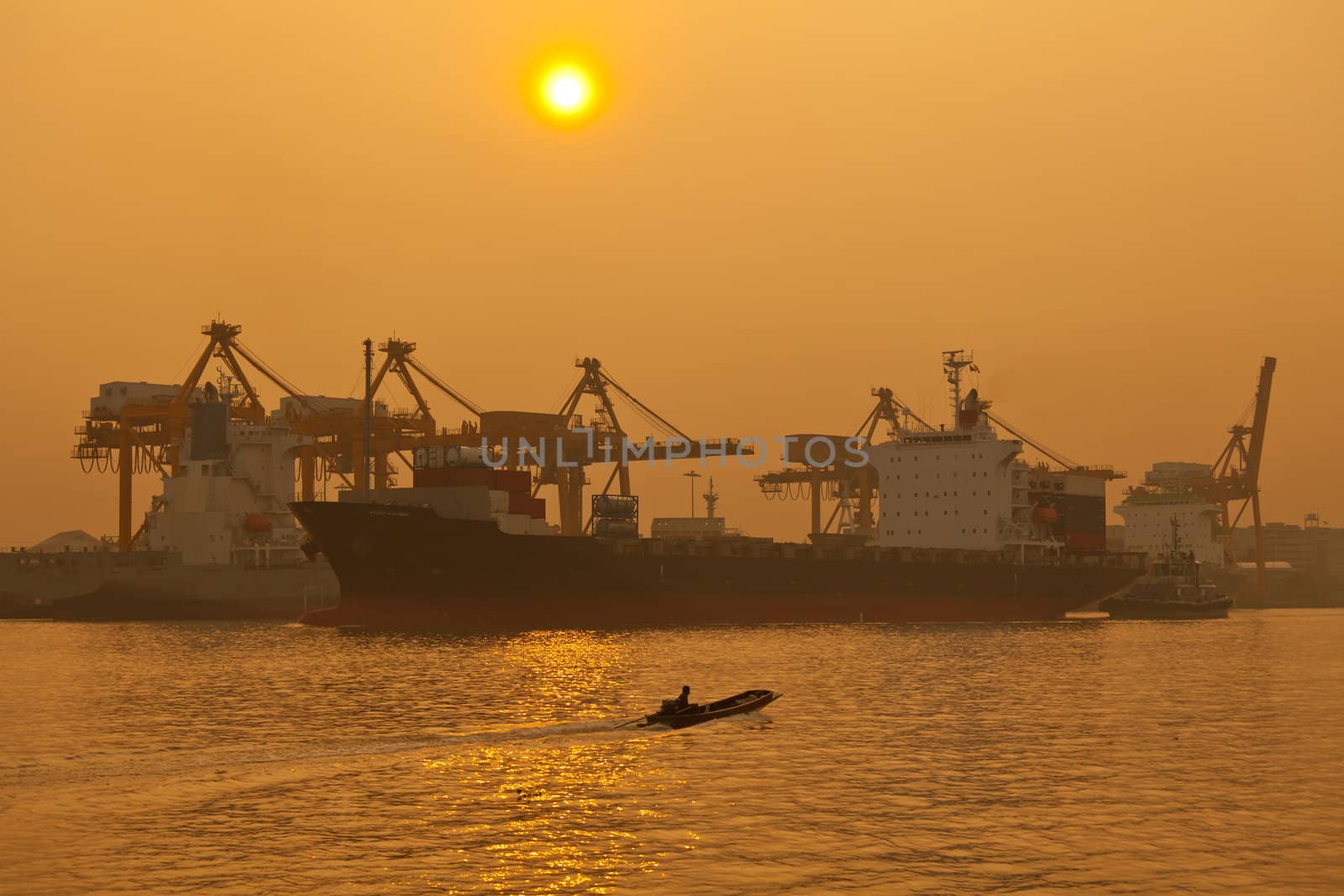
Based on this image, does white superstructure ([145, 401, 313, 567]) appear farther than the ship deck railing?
Yes

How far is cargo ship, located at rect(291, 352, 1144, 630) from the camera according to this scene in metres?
57.3

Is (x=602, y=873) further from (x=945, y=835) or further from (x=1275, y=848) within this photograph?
(x=1275, y=848)

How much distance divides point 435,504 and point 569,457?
5182cm

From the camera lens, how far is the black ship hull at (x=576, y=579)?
5697 cm

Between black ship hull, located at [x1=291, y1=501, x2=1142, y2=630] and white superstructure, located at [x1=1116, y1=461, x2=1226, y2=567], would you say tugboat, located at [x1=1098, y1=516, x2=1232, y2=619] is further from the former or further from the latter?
white superstructure, located at [x1=1116, y1=461, x2=1226, y2=567]

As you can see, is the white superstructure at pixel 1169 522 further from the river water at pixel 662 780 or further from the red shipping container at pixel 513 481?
the river water at pixel 662 780

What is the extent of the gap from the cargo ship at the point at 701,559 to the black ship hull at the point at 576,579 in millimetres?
76

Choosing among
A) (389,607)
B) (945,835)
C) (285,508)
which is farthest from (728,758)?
(285,508)

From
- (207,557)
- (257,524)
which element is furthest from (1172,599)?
(207,557)

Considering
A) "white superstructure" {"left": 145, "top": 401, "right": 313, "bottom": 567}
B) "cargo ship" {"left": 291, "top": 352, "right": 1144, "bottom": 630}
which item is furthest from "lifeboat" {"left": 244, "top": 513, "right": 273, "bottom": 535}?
"cargo ship" {"left": 291, "top": 352, "right": 1144, "bottom": 630}

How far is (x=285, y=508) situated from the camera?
9344cm

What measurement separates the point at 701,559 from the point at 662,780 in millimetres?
40206

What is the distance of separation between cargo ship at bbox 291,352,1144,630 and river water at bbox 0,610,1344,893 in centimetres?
1214

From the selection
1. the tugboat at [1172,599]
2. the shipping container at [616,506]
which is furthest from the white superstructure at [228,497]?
the tugboat at [1172,599]
